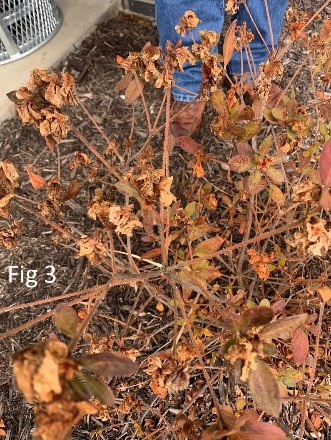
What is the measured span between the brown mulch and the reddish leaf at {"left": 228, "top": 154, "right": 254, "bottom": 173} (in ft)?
1.24

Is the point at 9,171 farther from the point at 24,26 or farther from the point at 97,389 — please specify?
the point at 24,26

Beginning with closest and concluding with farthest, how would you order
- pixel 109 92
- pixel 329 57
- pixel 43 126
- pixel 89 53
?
pixel 43 126 → pixel 329 57 → pixel 109 92 → pixel 89 53

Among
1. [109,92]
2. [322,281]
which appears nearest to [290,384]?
[322,281]

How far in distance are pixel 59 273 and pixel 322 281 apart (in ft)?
2.36

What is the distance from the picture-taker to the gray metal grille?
1.89 m

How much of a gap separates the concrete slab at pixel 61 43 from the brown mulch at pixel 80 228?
0.11 ft

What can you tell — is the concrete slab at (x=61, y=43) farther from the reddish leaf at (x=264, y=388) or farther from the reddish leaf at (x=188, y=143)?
the reddish leaf at (x=264, y=388)

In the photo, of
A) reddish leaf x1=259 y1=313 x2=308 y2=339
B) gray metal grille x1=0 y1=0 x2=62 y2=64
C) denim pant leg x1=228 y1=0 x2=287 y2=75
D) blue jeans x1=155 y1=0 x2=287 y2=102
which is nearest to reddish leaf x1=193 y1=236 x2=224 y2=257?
reddish leaf x1=259 y1=313 x2=308 y2=339

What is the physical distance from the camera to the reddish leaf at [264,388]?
638 millimetres

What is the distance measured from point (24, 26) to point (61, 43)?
15 centimetres

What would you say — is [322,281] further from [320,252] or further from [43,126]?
[43,126]

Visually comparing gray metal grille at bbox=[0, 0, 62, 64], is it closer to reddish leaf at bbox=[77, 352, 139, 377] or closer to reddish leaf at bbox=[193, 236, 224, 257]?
reddish leaf at bbox=[193, 236, 224, 257]

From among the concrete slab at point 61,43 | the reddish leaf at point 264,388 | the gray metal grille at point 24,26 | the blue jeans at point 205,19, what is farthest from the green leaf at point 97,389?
the gray metal grille at point 24,26

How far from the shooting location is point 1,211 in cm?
89
